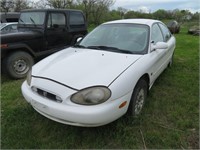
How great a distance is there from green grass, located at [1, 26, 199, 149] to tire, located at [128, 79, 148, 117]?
0.12m

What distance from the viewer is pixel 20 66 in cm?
477

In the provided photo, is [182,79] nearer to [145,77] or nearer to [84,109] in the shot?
[145,77]

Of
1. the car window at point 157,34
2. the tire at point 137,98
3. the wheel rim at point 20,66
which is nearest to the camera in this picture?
the tire at point 137,98

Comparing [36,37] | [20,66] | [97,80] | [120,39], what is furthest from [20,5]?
[97,80]

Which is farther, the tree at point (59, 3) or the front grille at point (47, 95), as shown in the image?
the tree at point (59, 3)

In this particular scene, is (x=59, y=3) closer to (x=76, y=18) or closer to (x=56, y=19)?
(x=76, y=18)

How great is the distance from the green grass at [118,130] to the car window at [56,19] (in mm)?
2676

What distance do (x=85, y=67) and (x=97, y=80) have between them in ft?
1.31

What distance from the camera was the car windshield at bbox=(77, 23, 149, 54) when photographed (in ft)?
10.4

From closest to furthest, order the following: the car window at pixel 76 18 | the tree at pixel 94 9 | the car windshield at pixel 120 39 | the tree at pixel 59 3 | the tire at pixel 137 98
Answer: the tire at pixel 137 98 < the car windshield at pixel 120 39 < the car window at pixel 76 18 < the tree at pixel 59 3 < the tree at pixel 94 9

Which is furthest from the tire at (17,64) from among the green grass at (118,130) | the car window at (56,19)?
the car window at (56,19)

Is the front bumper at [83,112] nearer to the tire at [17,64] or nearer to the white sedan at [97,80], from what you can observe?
the white sedan at [97,80]

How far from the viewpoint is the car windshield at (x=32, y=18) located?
544 centimetres

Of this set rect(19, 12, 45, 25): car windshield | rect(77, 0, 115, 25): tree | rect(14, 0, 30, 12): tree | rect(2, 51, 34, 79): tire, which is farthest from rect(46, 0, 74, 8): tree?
rect(2, 51, 34, 79): tire
